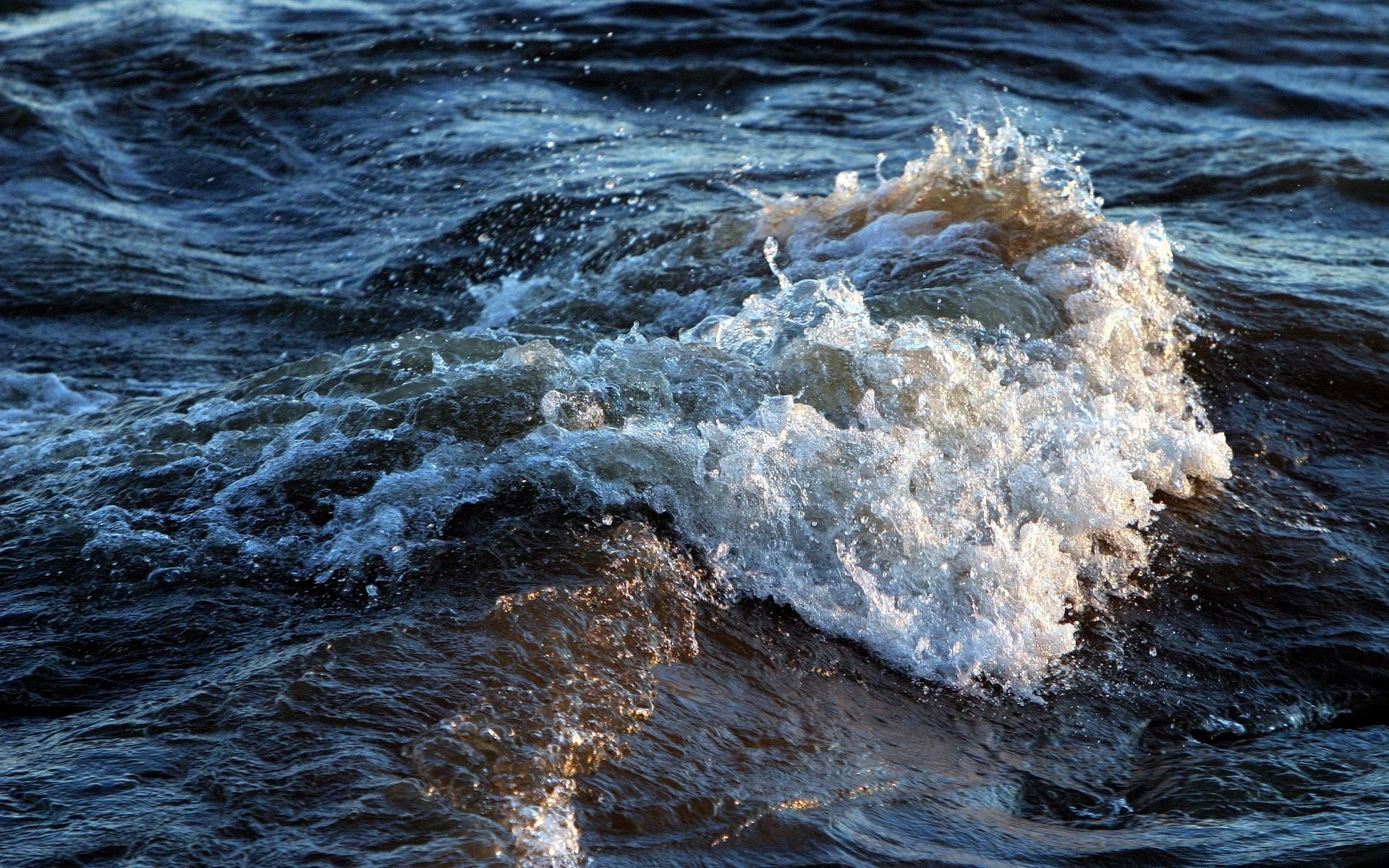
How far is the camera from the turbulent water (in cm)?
240

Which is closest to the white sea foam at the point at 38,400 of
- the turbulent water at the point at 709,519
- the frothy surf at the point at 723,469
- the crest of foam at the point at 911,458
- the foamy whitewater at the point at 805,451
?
the turbulent water at the point at 709,519

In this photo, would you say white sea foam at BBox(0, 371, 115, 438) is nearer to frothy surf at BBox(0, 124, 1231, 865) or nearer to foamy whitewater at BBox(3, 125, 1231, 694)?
frothy surf at BBox(0, 124, 1231, 865)

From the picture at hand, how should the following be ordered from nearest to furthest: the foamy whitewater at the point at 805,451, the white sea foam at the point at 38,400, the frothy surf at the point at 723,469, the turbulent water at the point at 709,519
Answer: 1. the turbulent water at the point at 709,519
2. the frothy surf at the point at 723,469
3. the foamy whitewater at the point at 805,451
4. the white sea foam at the point at 38,400

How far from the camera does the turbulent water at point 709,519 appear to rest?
94.3 inches

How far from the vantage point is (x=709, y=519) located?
3.14 m

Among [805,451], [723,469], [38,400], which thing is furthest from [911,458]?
[38,400]

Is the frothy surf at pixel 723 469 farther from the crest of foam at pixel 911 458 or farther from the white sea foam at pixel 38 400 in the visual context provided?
the white sea foam at pixel 38 400

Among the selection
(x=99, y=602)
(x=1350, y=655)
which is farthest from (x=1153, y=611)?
(x=99, y=602)

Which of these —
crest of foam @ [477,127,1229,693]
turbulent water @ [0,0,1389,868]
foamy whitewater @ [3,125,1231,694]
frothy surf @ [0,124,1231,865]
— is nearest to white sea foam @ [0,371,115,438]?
turbulent water @ [0,0,1389,868]

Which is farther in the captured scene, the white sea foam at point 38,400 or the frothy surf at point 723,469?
the white sea foam at point 38,400

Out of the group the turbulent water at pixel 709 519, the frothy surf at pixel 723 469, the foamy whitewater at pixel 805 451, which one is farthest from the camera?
the foamy whitewater at pixel 805 451

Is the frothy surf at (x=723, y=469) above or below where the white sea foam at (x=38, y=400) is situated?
above

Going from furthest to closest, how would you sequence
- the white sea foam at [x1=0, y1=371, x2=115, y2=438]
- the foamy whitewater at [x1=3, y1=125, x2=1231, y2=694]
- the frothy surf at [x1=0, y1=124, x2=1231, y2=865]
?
the white sea foam at [x1=0, y1=371, x2=115, y2=438] < the foamy whitewater at [x1=3, y1=125, x2=1231, y2=694] < the frothy surf at [x1=0, y1=124, x2=1231, y2=865]

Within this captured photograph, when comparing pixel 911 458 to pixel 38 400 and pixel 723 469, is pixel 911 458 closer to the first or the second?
pixel 723 469
